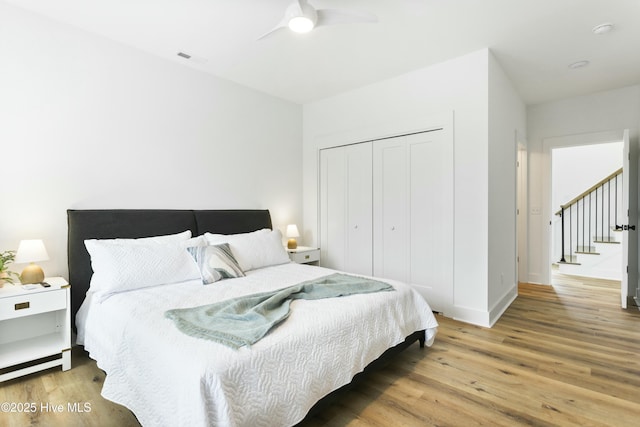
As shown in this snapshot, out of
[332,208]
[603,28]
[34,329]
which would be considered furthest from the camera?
[332,208]

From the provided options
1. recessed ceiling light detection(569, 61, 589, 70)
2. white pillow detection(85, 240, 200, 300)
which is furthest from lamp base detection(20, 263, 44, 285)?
recessed ceiling light detection(569, 61, 589, 70)

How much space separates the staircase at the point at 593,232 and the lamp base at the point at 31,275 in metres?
7.19

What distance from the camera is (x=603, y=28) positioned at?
275 centimetres

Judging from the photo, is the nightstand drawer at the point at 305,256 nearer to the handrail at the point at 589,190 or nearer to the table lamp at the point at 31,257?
the table lamp at the point at 31,257

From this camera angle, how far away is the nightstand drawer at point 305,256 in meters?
4.11

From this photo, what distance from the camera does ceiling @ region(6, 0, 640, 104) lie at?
2467 millimetres

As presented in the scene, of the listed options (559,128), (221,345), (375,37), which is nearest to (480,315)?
(221,345)

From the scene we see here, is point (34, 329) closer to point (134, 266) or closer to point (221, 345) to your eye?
point (134, 266)

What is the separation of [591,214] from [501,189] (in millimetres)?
3954

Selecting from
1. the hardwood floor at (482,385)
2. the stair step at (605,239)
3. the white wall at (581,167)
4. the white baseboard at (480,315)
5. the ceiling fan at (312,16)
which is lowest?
the hardwood floor at (482,385)

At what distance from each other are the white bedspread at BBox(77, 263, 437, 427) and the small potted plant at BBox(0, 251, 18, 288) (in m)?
0.57

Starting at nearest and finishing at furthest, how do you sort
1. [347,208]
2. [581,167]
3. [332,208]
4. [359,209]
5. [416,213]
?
[416,213], [359,209], [347,208], [332,208], [581,167]

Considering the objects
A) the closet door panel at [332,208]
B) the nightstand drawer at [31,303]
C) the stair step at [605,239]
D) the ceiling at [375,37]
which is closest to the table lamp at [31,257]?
the nightstand drawer at [31,303]

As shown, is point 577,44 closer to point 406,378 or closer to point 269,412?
point 406,378
